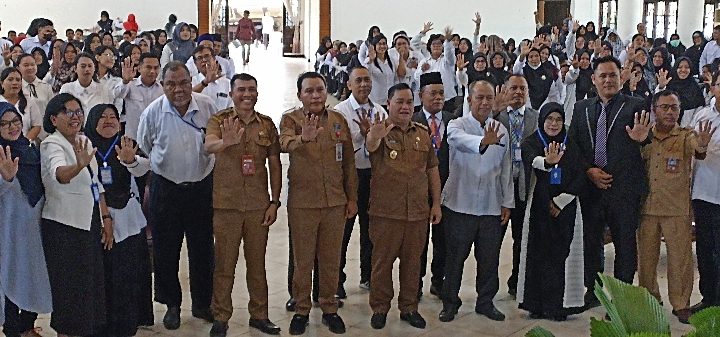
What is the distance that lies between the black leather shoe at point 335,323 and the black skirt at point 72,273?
3.98ft

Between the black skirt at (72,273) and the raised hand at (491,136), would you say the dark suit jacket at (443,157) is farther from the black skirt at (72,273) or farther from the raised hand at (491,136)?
the black skirt at (72,273)

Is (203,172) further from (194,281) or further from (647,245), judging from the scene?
(647,245)

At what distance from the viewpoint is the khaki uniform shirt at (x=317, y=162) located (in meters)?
4.40

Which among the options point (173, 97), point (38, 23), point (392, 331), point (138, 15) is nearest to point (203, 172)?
point (173, 97)

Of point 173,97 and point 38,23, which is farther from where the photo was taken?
point 38,23

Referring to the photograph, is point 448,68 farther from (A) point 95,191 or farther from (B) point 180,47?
Result: (A) point 95,191

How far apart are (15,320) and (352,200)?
175 cm

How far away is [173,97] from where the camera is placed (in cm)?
450

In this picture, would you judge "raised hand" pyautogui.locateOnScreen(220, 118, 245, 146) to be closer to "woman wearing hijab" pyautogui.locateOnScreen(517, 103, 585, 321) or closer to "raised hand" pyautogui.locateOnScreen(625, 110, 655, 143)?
"woman wearing hijab" pyautogui.locateOnScreen(517, 103, 585, 321)

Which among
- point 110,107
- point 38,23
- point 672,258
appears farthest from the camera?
point 38,23

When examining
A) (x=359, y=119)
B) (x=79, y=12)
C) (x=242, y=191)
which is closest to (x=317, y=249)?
(x=242, y=191)

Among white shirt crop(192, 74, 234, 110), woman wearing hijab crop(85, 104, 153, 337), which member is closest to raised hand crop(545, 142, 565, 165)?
woman wearing hijab crop(85, 104, 153, 337)

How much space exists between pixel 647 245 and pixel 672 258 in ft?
0.49

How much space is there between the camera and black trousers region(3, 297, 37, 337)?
4.09 metres
